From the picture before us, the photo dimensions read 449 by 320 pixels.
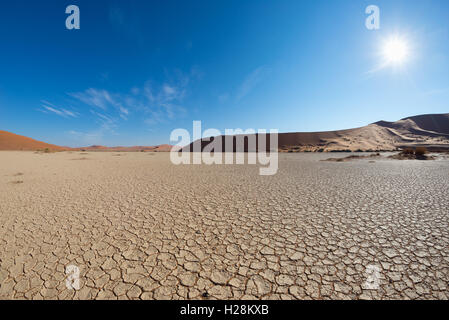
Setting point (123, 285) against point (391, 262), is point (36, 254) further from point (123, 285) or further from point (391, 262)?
point (391, 262)

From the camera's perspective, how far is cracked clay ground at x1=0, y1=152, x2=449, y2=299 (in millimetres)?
2137

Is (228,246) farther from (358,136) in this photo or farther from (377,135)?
(377,135)

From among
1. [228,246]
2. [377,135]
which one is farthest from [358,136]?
[228,246]

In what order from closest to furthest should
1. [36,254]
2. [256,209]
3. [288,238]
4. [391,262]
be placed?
[391,262], [36,254], [288,238], [256,209]

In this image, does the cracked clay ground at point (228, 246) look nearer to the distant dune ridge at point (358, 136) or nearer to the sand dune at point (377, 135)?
the sand dune at point (377, 135)

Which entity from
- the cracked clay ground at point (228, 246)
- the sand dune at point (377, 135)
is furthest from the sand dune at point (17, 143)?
the cracked clay ground at point (228, 246)

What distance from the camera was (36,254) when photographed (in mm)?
2801

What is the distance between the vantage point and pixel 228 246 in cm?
298

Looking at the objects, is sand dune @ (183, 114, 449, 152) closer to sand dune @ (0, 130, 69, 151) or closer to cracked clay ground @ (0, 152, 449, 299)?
cracked clay ground @ (0, 152, 449, 299)
